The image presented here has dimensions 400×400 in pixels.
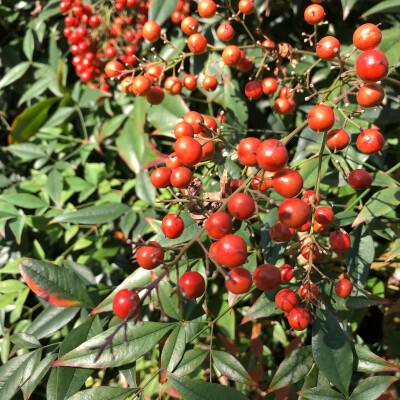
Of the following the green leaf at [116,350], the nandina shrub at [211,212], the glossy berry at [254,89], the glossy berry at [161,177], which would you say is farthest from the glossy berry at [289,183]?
the glossy berry at [254,89]

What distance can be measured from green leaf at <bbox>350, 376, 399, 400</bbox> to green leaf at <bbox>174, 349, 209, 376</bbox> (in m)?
0.46

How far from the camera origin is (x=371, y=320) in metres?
1.63

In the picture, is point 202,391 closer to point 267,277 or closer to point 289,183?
point 267,277

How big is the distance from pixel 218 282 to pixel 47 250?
993 millimetres

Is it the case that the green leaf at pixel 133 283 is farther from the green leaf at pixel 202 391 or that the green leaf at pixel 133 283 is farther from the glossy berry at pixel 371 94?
the glossy berry at pixel 371 94

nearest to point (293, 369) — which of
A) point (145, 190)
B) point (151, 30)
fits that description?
point (145, 190)

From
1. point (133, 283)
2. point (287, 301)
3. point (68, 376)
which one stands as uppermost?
point (287, 301)

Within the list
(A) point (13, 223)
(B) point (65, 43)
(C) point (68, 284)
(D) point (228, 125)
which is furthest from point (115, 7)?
(C) point (68, 284)

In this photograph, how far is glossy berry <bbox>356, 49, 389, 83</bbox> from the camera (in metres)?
0.89

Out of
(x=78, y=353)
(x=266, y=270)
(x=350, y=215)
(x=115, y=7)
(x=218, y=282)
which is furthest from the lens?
(x=115, y=7)

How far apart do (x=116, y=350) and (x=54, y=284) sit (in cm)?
39

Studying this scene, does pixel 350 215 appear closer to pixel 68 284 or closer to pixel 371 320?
pixel 371 320

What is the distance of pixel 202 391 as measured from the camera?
40.9 inches

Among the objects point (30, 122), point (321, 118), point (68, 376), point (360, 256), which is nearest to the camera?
point (321, 118)
